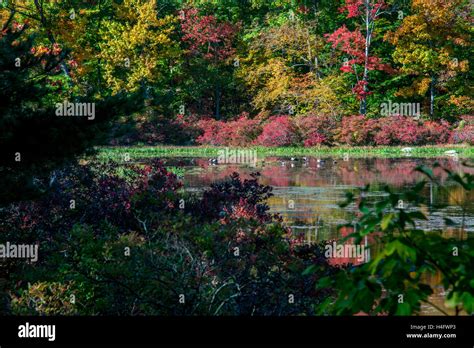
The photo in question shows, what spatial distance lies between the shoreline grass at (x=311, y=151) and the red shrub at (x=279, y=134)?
3.77 feet

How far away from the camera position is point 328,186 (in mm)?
19984

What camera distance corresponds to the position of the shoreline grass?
3175 centimetres

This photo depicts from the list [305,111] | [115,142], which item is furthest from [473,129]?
[115,142]

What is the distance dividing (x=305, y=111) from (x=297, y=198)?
23.7m

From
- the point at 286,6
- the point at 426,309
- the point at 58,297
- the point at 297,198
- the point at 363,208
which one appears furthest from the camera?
the point at 286,6

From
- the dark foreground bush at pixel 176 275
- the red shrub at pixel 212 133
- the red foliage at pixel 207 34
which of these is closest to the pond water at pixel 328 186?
the dark foreground bush at pixel 176 275

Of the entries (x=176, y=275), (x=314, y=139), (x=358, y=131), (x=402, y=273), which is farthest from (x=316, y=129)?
(x=402, y=273)

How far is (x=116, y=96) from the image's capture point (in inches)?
305

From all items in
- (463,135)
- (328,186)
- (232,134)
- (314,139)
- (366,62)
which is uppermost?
(366,62)

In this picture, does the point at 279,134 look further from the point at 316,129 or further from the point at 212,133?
the point at 212,133

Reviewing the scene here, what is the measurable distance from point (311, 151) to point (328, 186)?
47.4ft

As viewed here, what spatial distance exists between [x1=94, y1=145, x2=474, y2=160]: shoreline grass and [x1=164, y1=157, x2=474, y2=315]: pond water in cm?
209

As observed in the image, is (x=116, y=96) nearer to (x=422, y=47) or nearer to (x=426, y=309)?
(x=426, y=309)

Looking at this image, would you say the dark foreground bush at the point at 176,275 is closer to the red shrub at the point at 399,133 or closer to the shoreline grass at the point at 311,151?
the shoreline grass at the point at 311,151
